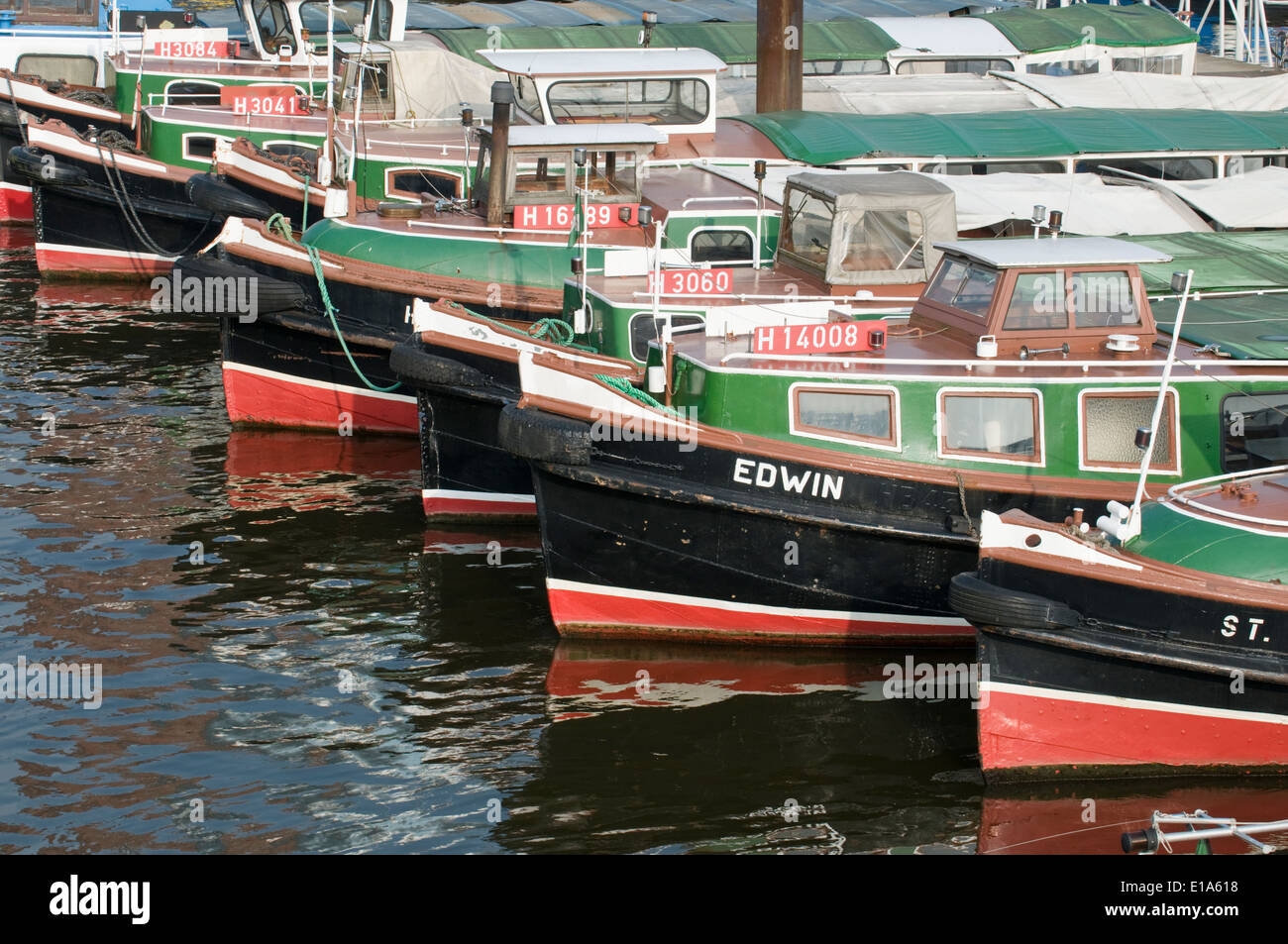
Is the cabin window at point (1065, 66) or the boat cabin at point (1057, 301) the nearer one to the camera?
the boat cabin at point (1057, 301)

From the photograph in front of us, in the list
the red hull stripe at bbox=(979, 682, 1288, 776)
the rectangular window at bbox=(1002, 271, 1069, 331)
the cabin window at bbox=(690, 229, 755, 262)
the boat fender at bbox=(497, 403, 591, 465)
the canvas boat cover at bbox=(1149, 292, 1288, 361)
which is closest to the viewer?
the red hull stripe at bbox=(979, 682, 1288, 776)

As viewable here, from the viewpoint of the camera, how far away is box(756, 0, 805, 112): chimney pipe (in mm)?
24359

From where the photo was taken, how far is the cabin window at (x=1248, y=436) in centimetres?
1355

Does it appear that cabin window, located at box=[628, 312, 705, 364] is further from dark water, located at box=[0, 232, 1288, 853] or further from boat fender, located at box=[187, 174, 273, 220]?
boat fender, located at box=[187, 174, 273, 220]

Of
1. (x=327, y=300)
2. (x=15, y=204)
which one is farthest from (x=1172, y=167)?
(x=15, y=204)

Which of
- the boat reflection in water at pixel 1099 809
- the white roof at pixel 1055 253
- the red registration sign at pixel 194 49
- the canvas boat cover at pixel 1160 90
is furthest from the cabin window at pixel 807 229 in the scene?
the red registration sign at pixel 194 49

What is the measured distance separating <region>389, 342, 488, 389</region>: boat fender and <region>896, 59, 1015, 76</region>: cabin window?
16.6 meters

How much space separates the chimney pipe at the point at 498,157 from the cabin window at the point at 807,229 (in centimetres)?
382

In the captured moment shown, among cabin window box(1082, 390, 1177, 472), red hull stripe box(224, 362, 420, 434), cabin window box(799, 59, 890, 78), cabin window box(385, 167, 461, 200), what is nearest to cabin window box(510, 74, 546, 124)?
cabin window box(385, 167, 461, 200)

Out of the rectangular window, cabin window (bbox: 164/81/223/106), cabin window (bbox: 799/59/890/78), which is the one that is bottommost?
the rectangular window

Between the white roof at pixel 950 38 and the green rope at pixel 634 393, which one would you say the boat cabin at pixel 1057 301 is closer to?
the green rope at pixel 634 393

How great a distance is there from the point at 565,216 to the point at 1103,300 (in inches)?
282
